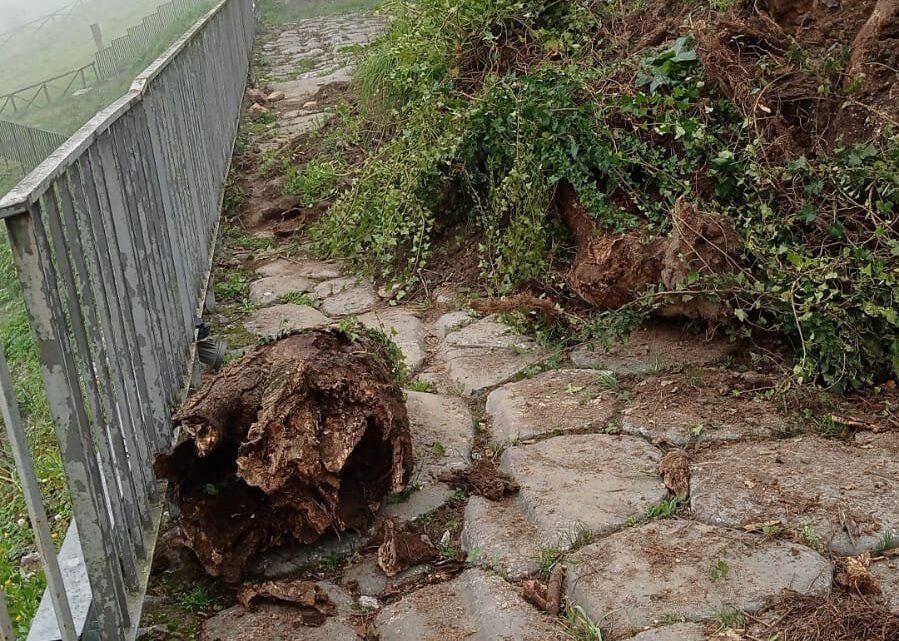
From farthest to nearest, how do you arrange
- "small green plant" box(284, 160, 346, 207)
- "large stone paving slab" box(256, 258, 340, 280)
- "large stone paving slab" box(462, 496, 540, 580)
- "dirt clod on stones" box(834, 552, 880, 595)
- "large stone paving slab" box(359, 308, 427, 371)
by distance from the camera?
1. "small green plant" box(284, 160, 346, 207)
2. "large stone paving slab" box(256, 258, 340, 280)
3. "large stone paving slab" box(359, 308, 427, 371)
4. "large stone paving slab" box(462, 496, 540, 580)
5. "dirt clod on stones" box(834, 552, 880, 595)

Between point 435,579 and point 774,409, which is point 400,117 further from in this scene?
point 435,579

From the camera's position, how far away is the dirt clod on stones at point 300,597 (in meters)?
2.59

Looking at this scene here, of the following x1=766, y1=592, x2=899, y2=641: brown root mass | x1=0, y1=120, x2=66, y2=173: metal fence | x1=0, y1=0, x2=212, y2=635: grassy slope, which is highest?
x1=0, y1=120, x2=66, y2=173: metal fence

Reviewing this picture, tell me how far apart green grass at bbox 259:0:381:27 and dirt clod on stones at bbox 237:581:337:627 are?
42.1ft

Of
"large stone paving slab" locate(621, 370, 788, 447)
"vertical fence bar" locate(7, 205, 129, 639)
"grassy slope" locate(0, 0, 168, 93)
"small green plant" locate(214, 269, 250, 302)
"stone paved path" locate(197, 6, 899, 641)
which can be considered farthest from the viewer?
"grassy slope" locate(0, 0, 168, 93)

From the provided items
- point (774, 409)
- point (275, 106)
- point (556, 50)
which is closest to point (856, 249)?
point (774, 409)

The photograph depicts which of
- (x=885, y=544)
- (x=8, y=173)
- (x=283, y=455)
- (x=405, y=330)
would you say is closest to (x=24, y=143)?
(x=8, y=173)

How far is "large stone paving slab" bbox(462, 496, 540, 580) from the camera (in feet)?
8.79

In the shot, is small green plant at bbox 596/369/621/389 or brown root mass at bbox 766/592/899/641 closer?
brown root mass at bbox 766/592/899/641

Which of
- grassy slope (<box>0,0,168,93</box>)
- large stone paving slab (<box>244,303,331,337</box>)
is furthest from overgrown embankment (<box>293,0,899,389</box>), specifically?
grassy slope (<box>0,0,168,93</box>)

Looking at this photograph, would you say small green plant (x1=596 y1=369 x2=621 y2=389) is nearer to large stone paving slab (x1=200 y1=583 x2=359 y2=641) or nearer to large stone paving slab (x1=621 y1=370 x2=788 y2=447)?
large stone paving slab (x1=621 y1=370 x2=788 y2=447)

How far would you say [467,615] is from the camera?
2520 mm

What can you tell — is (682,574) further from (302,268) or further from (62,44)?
(62,44)

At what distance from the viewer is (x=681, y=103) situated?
393 cm
